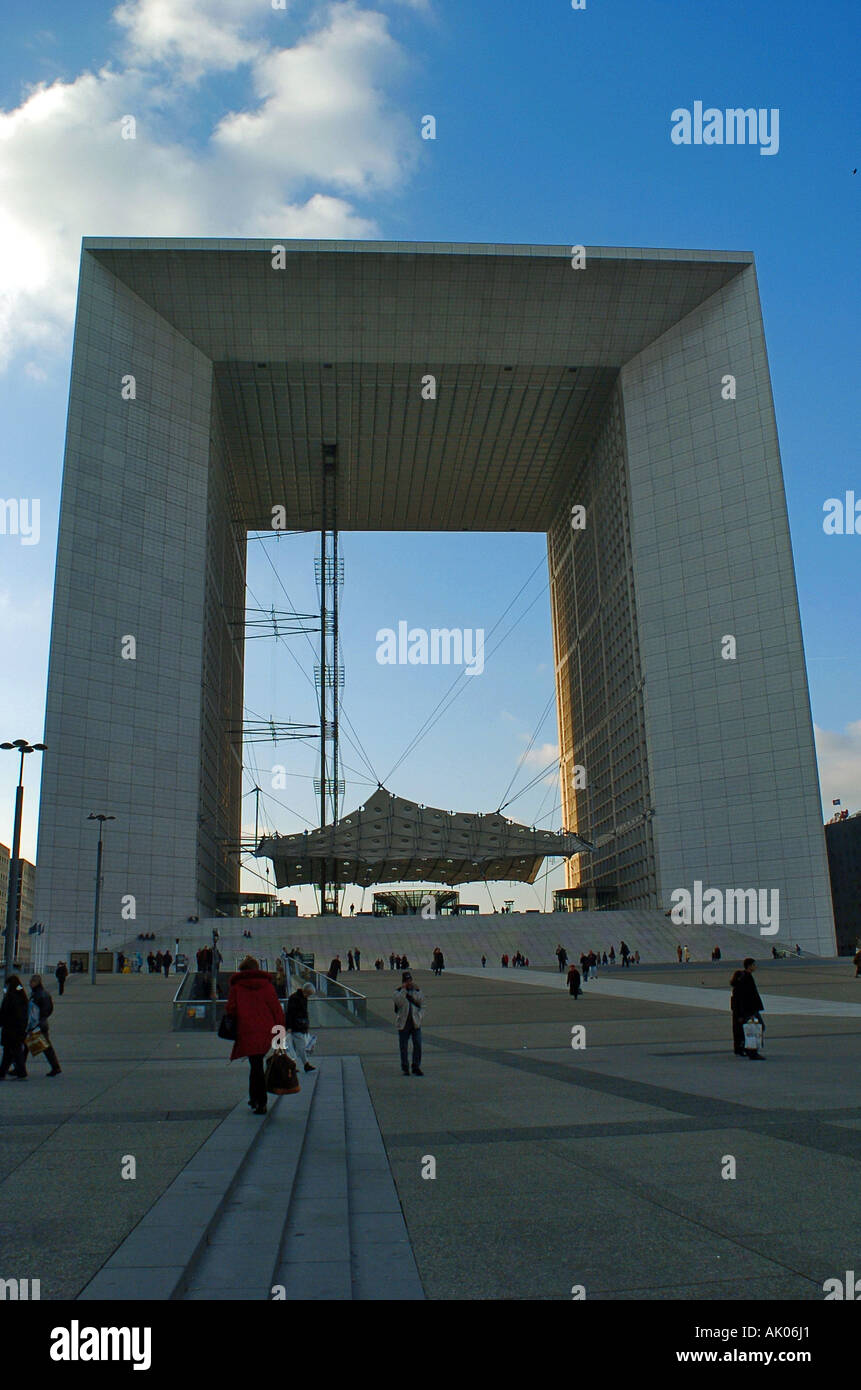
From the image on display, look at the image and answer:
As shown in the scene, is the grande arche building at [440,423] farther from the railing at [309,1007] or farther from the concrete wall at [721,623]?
the railing at [309,1007]

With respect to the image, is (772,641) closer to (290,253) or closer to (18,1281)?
(290,253)

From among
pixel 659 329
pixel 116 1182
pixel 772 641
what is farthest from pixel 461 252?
pixel 116 1182

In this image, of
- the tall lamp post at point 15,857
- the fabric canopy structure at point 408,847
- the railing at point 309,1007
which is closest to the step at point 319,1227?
the railing at point 309,1007

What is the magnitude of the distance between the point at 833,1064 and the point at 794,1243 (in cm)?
828

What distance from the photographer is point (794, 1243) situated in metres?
4.92

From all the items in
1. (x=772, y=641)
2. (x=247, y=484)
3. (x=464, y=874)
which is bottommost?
(x=464, y=874)

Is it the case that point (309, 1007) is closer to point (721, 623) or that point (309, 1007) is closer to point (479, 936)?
point (479, 936)

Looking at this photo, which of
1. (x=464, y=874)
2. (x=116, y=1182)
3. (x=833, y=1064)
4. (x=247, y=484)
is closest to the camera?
(x=116, y=1182)

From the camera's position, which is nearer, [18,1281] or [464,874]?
[18,1281]

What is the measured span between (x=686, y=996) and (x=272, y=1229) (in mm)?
23301

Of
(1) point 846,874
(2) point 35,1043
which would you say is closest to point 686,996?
(2) point 35,1043

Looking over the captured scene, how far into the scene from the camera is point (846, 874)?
110 m

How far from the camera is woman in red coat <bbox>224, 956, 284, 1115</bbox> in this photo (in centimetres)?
865

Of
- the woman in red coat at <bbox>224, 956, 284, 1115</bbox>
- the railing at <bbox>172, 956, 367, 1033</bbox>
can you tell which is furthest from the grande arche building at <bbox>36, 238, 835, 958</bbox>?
the woman in red coat at <bbox>224, 956, 284, 1115</bbox>
